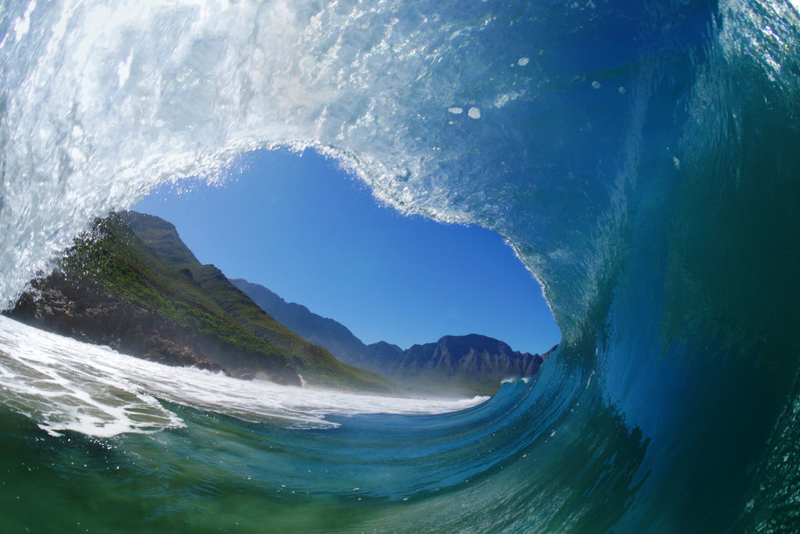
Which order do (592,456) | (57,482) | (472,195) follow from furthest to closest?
(472,195), (592,456), (57,482)

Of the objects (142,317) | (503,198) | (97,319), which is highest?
(503,198)

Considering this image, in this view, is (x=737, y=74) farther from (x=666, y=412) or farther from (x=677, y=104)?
(x=666, y=412)

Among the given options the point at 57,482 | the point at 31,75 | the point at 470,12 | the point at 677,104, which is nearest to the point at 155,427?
the point at 57,482

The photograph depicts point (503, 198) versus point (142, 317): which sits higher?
point (503, 198)

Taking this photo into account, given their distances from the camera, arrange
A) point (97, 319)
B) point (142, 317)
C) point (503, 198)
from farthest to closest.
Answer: point (142, 317)
point (97, 319)
point (503, 198)

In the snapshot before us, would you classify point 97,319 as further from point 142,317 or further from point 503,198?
point 503,198

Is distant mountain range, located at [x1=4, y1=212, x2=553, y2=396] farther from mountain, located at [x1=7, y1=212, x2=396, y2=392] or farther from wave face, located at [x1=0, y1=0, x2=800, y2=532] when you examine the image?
wave face, located at [x1=0, y1=0, x2=800, y2=532]

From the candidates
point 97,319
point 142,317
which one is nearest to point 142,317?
point 142,317
